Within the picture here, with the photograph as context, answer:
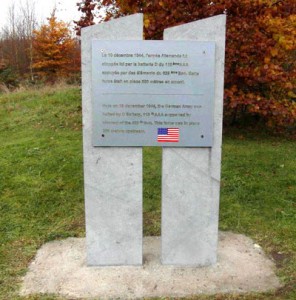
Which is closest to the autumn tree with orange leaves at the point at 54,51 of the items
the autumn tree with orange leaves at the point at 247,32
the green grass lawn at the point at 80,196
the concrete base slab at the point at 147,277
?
the green grass lawn at the point at 80,196

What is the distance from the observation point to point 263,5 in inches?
294

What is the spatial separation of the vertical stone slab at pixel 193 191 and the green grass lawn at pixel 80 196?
0.52 m

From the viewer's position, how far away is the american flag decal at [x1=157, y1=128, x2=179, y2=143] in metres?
3.20

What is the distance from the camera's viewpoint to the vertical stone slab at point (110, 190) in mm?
3092

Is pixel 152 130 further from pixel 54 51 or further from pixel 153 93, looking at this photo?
pixel 54 51

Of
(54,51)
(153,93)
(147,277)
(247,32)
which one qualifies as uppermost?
(54,51)

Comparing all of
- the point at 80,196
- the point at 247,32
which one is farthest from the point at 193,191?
the point at 247,32

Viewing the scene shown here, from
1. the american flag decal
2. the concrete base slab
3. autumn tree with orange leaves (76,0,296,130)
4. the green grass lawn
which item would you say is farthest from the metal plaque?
autumn tree with orange leaves (76,0,296,130)

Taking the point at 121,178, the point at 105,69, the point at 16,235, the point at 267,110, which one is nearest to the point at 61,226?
the point at 16,235

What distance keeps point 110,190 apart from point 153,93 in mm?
851

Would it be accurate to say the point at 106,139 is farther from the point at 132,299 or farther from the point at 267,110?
the point at 267,110

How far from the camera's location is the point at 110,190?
334 centimetres

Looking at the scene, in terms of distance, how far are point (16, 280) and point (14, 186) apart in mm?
2569

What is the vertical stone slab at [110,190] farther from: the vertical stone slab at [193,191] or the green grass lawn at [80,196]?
the green grass lawn at [80,196]
